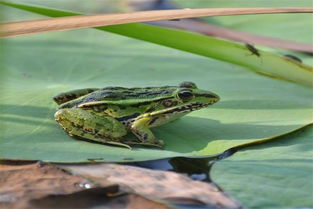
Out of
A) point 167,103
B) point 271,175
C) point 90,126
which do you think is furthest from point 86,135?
point 271,175

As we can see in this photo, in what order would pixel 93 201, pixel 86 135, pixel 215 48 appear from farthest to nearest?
pixel 215 48, pixel 86 135, pixel 93 201

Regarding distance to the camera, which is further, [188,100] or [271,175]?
[188,100]

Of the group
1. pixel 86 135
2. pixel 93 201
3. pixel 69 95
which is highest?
pixel 69 95

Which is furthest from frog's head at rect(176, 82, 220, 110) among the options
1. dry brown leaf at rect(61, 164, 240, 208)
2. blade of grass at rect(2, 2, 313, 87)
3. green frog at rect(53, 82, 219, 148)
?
dry brown leaf at rect(61, 164, 240, 208)

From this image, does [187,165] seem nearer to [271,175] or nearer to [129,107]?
[271,175]

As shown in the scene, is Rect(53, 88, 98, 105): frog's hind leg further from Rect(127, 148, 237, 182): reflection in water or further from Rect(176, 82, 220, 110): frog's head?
Rect(127, 148, 237, 182): reflection in water

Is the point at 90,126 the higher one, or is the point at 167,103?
the point at 167,103

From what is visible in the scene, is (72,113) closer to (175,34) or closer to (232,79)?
(175,34)

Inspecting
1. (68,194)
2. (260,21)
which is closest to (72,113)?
(68,194)
